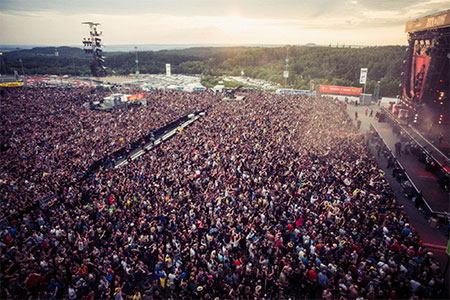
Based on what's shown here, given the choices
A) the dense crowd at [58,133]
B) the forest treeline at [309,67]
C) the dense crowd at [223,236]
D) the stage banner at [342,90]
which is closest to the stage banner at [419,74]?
the dense crowd at [223,236]

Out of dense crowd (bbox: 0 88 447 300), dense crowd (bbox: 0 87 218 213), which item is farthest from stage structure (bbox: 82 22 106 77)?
dense crowd (bbox: 0 88 447 300)

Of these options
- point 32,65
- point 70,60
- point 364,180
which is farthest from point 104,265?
point 70,60

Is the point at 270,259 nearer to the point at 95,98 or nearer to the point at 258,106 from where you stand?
the point at 258,106

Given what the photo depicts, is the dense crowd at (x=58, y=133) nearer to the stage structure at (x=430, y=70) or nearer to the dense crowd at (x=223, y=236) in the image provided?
the dense crowd at (x=223, y=236)

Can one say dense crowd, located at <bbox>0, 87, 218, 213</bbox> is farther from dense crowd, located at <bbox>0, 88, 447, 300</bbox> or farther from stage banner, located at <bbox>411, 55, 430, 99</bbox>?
stage banner, located at <bbox>411, 55, 430, 99</bbox>

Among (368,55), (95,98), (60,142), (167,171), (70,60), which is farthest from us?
(70,60)
